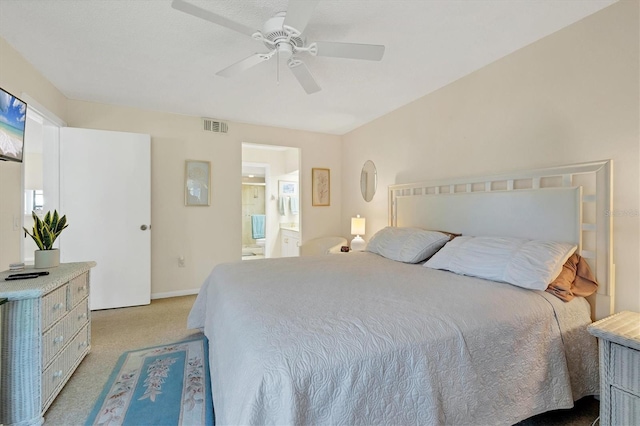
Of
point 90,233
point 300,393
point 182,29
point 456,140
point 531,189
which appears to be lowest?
point 300,393

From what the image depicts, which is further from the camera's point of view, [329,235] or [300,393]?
[329,235]

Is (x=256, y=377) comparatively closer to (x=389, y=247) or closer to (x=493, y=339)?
(x=493, y=339)

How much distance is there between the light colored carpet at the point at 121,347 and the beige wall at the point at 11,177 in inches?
37.9

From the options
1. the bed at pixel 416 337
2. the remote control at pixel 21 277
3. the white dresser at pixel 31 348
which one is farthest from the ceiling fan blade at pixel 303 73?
the remote control at pixel 21 277

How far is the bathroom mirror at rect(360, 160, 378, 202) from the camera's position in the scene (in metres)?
4.03

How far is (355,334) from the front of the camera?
113 centimetres

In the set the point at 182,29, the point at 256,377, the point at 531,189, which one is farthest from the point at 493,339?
the point at 182,29

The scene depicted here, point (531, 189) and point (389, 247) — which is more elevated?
point (531, 189)

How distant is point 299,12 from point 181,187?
120 inches

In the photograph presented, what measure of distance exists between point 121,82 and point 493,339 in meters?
3.66

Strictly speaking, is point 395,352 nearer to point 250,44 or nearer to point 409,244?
point 409,244

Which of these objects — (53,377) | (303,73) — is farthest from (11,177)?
(303,73)

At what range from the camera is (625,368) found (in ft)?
4.33

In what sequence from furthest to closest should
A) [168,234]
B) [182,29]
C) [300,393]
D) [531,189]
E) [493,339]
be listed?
1. [168,234]
2. [531,189]
3. [182,29]
4. [493,339]
5. [300,393]
